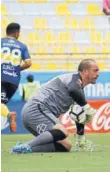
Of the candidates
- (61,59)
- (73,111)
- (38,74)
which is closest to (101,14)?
(61,59)

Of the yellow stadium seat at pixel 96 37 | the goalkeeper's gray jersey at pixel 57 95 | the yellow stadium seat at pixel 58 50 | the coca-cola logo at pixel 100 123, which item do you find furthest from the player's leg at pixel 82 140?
the yellow stadium seat at pixel 96 37

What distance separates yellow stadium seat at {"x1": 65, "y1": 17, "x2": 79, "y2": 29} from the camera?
2506cm

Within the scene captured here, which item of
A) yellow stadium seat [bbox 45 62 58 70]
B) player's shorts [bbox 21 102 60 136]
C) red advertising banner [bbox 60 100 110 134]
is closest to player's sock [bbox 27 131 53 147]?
player's shorts [bbox 21 102 60 136]

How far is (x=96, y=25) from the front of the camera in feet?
83.0

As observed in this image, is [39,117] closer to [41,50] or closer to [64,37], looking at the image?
[41,50]

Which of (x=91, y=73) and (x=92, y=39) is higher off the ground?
(x=92, y=39)

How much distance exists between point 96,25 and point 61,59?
150 inches

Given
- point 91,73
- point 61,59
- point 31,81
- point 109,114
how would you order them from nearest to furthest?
1. point 91,73
2. point 109,114
3. point 31,81
4. point 61,59

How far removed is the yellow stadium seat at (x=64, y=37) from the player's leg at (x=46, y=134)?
14786 millimetres

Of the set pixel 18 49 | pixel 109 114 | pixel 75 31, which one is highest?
pixel 75 31

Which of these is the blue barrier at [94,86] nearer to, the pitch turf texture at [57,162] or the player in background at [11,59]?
the player in background at [11,59]

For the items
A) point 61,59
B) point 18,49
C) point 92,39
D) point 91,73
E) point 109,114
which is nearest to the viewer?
point 91,73

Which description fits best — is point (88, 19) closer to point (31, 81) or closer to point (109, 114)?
point (31, 81)

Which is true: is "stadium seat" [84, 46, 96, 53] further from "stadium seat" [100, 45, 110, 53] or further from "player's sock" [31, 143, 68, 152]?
"player's sock" [31, 143, 68, 152]
